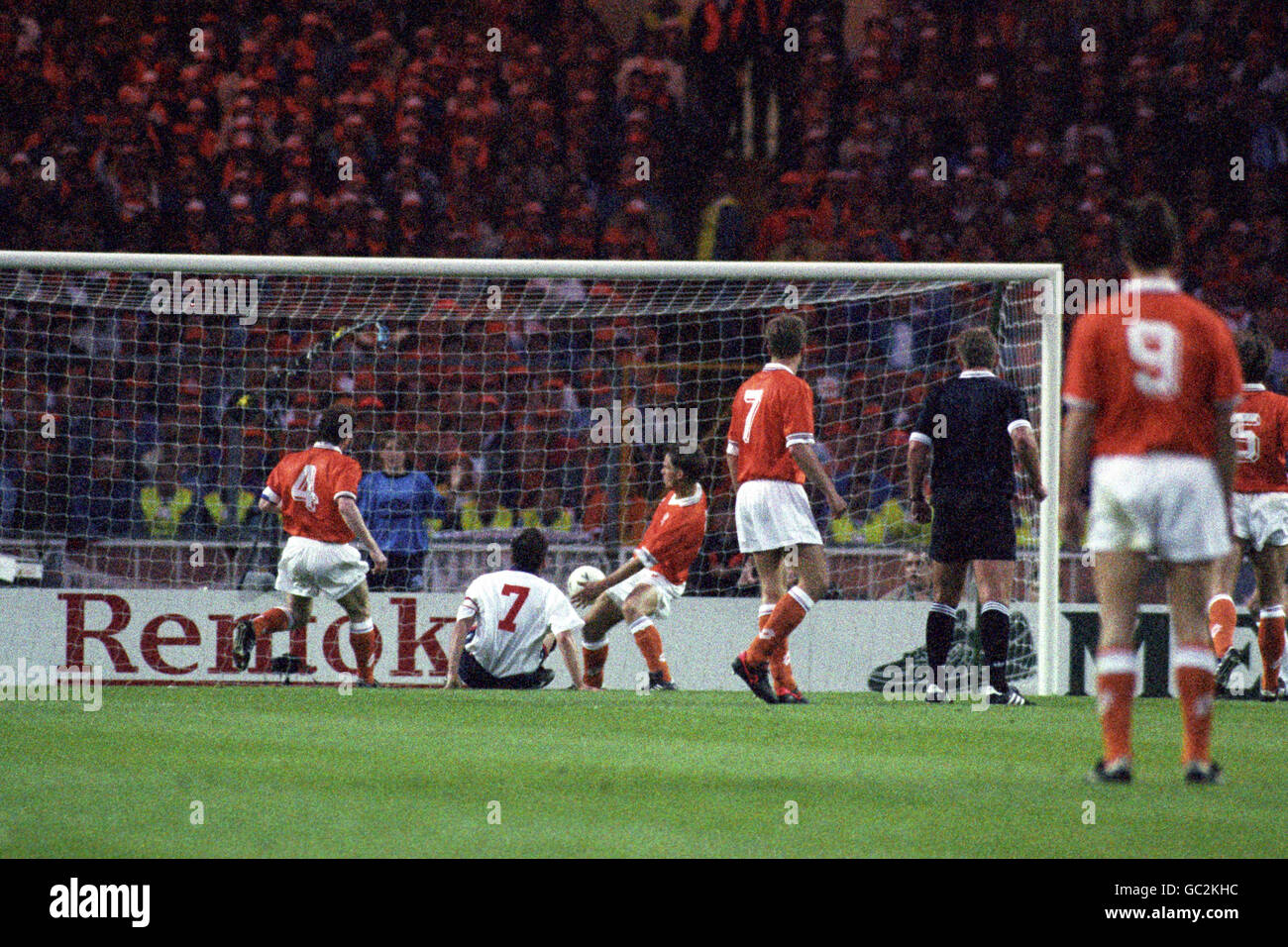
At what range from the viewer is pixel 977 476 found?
8.10m

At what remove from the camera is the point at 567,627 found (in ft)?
32.1

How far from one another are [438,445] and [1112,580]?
8280 millimetres

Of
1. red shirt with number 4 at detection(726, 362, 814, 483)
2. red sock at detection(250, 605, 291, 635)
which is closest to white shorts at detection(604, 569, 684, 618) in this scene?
red shirt with number 4 at detection(726, 362, 814, 483)

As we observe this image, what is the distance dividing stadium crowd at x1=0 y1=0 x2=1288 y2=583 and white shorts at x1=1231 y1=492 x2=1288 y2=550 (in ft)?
11.3

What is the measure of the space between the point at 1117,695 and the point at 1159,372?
0.96m

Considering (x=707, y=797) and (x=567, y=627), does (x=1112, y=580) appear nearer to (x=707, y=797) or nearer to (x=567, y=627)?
(x=707, y=797)

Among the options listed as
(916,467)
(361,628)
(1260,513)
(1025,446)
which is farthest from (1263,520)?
(361,628)

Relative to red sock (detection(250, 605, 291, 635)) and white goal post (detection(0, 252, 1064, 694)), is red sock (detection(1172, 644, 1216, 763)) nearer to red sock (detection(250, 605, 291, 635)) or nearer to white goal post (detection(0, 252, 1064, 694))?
white goal post (detection(0, 252, 1064, 694))

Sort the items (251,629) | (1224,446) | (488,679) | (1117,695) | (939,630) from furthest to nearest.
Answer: (251,629) → (488,679) → (939,630) → (1224,446) → (1117,695)

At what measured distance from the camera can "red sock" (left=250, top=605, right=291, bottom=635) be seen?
408 inches

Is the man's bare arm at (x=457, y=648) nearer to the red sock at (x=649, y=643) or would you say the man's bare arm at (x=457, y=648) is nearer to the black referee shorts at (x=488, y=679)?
the black referee shorts at (x=488, y=679)

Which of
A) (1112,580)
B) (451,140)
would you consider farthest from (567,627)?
(451,140)

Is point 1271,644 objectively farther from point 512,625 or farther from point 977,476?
point 512,625

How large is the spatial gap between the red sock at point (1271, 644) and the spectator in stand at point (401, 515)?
19.1ft
